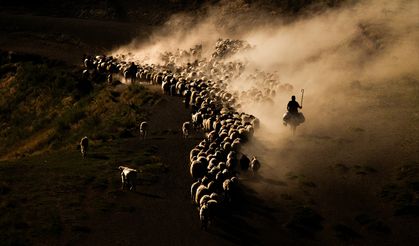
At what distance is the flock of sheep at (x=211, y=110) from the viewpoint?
26469 millimetres

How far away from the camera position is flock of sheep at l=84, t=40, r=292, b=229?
26469 millimetres

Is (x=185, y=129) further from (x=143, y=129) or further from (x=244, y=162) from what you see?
(x=244, y=162)

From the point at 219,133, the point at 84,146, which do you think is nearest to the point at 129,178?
the point at 84,146

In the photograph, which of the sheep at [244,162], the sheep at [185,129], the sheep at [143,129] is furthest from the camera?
the sheep at [143,129]

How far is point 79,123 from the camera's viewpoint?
46.2m

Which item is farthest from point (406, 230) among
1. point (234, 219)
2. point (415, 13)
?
point (415, 13)

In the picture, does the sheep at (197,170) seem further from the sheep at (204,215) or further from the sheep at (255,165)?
the sheep at (204,215)

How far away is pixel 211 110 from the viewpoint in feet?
132

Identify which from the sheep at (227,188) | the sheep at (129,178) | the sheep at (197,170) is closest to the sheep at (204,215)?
the sheep at (227,188)

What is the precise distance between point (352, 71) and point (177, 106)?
66.9ft

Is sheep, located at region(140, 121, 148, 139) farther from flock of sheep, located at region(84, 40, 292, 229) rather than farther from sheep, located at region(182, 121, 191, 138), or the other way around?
sheep, located at region(182, 121, 191, 138)

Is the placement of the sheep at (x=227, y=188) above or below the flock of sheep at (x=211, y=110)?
below

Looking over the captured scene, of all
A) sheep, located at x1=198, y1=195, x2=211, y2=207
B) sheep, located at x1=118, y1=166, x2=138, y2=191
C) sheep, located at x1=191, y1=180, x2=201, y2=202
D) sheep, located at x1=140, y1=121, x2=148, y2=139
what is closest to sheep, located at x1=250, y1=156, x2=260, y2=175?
sheep, located at x1=191, y1=180, x2=201, y2=202

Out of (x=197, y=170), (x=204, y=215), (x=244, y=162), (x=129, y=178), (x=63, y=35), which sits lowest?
(x=204, y=215)
